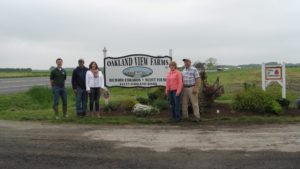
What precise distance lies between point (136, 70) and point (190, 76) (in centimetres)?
334

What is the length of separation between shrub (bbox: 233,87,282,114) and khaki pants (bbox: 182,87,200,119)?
69.0 inches

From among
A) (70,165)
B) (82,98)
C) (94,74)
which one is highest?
(94,74)

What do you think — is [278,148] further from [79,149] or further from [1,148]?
[1,148]

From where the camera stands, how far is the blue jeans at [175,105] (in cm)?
1110

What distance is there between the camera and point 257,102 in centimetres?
1181

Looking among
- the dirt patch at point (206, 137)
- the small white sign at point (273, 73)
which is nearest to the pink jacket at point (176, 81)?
the dirt patch at point (206, 137)

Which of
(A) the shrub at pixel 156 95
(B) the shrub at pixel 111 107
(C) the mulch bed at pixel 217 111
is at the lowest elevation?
(C) the mulch bed at pixel 217 111

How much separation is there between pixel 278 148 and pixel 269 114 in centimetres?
460

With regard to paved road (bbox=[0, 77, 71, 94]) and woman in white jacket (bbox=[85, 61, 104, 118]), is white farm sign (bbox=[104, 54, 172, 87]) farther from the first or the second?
paved road (bbox=[0, 77, 71, 94])

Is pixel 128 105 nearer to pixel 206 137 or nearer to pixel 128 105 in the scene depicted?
pixel 128 105

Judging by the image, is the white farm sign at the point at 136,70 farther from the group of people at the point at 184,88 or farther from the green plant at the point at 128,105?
the group of people at the point at 184,88

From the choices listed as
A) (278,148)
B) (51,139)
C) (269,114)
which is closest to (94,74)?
(51,139)

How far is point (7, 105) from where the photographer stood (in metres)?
16.7

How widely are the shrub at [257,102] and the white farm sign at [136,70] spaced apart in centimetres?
303
